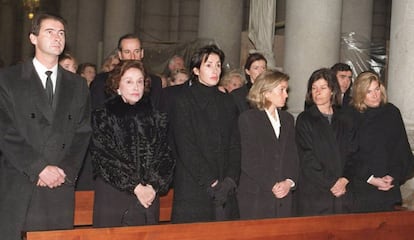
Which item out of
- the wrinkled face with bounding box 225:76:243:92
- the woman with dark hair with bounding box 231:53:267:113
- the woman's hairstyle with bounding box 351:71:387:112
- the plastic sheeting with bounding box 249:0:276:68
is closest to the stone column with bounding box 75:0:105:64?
the plastic sheeting with bounding box 249:0:276:68

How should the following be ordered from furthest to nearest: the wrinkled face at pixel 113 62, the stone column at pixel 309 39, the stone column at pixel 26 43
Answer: the stone column at pixel 26 43 → the stone column at pixel 309 39 → the wrinkled face at pixel 113 62

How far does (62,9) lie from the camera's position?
69.1ft

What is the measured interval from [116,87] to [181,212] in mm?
1100

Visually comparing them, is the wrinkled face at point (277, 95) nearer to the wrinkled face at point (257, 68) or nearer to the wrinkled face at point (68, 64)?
the wrinkled face at point (257, 68)

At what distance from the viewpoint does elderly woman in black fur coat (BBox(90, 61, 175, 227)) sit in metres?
4.43

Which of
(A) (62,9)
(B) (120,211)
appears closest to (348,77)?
(B) (120,211)

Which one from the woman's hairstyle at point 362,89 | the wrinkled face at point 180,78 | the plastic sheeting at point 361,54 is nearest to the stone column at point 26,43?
the plastic sheeting at point 361,54

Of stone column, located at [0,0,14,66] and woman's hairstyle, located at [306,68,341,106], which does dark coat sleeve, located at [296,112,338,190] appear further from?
stone column, located at [0,0,14,66]

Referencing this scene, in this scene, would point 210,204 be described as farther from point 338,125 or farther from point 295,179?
point 338,125

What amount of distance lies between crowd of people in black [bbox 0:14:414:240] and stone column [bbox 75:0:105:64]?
12.6 m

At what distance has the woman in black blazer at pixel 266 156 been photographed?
4984 mm

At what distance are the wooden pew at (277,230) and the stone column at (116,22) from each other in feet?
43.8

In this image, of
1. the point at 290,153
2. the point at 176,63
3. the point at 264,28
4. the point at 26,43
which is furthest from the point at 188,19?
the point at 290,153

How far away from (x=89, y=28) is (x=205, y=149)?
558 inches
